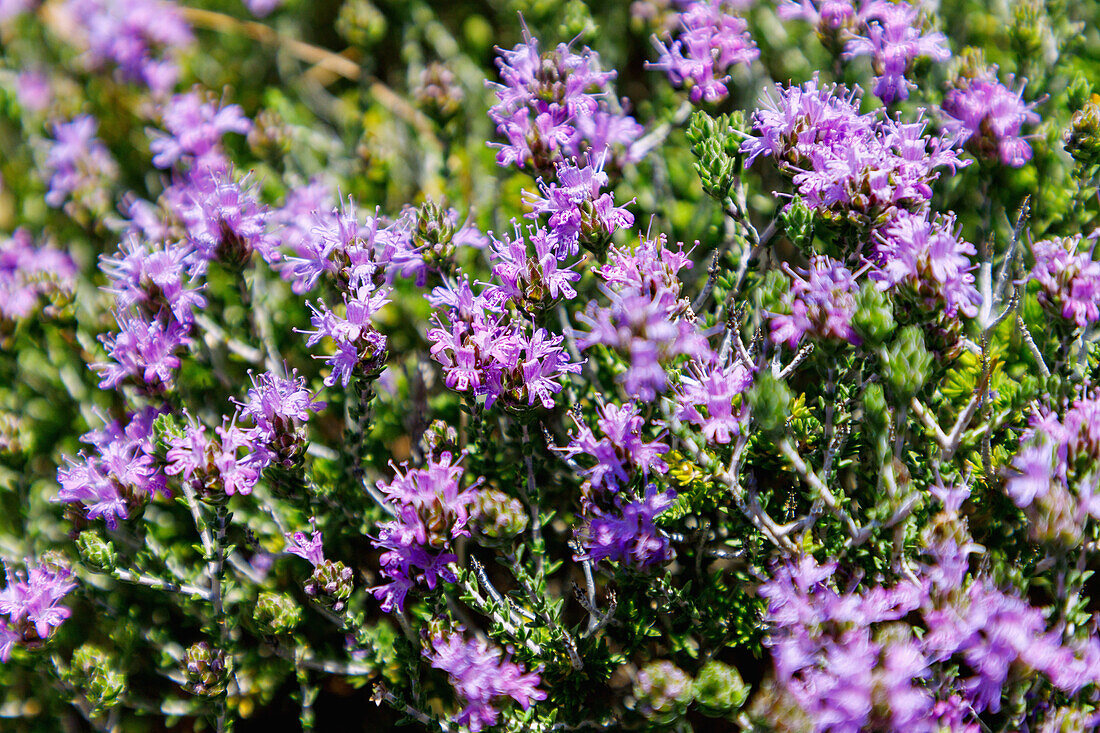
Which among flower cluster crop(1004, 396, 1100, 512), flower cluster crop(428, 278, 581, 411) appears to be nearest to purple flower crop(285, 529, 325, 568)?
flower cluster crop(428, 278, 581, 411)

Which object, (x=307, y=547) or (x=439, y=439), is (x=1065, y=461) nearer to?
(x=439, y=439)

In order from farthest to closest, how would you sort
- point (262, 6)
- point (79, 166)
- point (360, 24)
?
point (262, 6)
point (79, 166)
point (360, 24)

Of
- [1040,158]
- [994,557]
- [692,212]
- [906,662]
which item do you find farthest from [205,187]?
[1040,158]

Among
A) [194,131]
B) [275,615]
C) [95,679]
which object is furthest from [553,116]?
[95,679]

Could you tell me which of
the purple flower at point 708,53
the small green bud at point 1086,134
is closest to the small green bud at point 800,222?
the purple flower at point 708,53

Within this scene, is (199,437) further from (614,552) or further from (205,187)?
(614,552)

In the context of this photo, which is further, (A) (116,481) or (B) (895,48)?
(B) (895,48)
